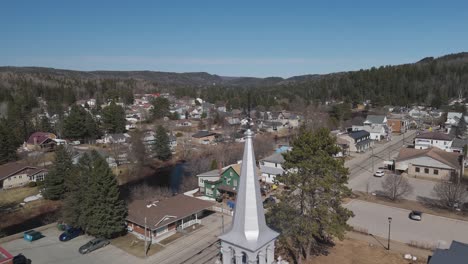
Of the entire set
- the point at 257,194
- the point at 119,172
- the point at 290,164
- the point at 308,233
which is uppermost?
the point at 257,194

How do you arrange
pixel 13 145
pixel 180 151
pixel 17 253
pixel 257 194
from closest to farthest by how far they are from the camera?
pixel 257 194 < pixel 17 253 < pixel 13 145 < pixel 180 151

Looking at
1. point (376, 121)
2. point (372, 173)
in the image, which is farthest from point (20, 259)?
point (376, 121)

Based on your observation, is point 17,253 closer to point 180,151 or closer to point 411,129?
point 180,151

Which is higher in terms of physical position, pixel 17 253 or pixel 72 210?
pixel 72 210

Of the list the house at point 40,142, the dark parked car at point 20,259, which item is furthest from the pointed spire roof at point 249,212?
the house at point 40,142

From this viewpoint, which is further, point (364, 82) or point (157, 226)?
point (364, 82)

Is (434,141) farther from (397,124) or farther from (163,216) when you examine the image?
(163,216)

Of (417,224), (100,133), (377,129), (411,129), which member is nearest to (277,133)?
(377,129)
